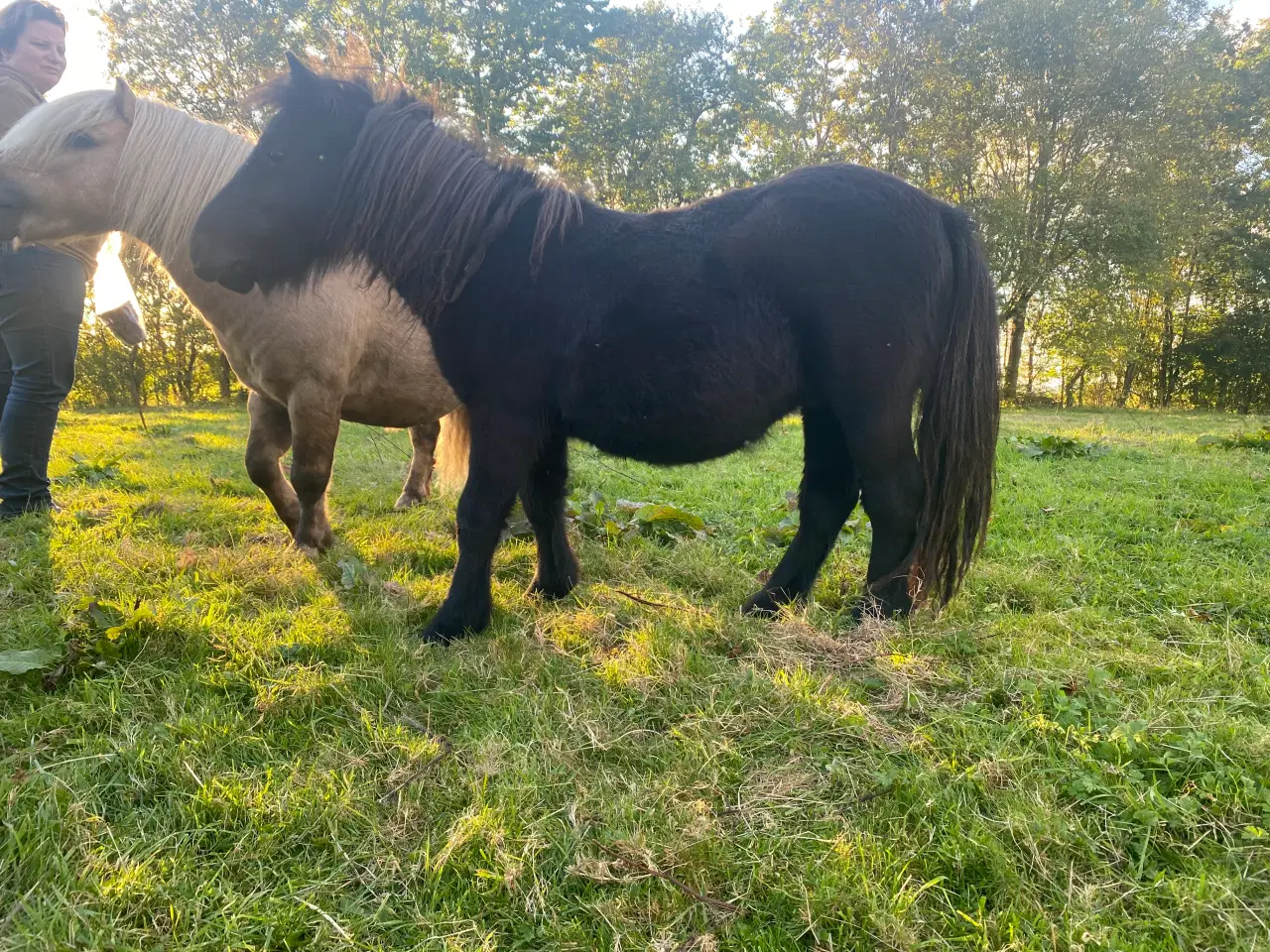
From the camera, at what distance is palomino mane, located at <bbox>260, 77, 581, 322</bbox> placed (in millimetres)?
2359

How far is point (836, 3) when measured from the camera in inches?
631

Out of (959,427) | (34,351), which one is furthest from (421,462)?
(959,427)

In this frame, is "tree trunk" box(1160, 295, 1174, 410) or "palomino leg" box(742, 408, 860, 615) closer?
"palomino leg" box(742, 408, 860, 615)

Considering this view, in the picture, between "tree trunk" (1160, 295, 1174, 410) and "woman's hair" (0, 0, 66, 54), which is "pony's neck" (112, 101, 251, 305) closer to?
"woman's hair" (0, 0, 66, 54)

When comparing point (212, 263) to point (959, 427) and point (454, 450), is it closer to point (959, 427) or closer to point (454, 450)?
point (454, 450)

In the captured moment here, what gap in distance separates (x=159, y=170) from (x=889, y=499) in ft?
12.4

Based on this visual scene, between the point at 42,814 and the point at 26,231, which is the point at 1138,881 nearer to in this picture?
the point at 42,814

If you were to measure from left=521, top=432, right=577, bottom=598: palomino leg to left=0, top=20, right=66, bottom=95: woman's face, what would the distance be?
4.01 m

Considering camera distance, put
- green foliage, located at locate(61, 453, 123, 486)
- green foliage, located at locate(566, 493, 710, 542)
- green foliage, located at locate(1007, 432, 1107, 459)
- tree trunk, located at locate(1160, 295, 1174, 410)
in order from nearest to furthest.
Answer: green foliage, located at locate(566, 493, 710, 542)
green foliage, located at locate(61, 453, 123, 486)
green foliage, located at locate(1007, 432, 1107, 459)
tree trunk, located at locate(1160, 295, 1174, 410)

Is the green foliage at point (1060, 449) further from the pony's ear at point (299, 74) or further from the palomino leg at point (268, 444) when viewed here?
the pony's ear at point (299, 74)

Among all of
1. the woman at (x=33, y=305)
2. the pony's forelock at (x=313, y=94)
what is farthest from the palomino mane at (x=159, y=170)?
the pony's forelock at (x=313, y=94)

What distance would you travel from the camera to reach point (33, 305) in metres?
3.64

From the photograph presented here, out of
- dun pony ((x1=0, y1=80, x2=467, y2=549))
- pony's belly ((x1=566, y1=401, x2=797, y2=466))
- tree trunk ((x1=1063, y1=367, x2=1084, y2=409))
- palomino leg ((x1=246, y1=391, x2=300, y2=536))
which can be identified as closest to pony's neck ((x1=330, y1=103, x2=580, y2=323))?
dun pony ((x1=0, y1=80, x2=467, y2=549))

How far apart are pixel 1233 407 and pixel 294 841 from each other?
28657mm
